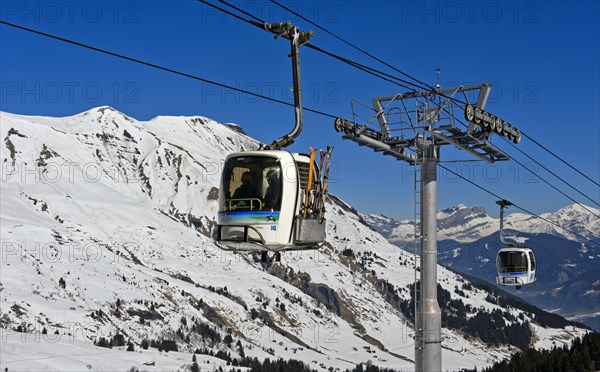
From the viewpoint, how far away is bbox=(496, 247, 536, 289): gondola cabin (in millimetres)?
54781

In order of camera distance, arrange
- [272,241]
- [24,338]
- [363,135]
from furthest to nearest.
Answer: [24,338] < [363,135] < [272,241]

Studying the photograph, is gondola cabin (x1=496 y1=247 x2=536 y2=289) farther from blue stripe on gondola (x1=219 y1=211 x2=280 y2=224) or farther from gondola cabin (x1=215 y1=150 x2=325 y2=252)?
blue stripe on gondola (x1=219 y1=211 x2=280 y2=224)

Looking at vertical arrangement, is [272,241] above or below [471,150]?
below

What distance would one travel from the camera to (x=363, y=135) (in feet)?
99.0

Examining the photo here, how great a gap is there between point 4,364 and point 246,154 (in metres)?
156

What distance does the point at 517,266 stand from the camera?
5516 cm

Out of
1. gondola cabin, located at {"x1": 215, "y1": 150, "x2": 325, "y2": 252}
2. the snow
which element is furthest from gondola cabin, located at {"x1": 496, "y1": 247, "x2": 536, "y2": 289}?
the snow

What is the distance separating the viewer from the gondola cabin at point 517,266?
5478 cm

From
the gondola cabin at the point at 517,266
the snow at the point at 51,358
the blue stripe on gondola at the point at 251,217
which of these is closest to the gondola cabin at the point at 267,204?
the blue stripe on gondola at the point at 251,217

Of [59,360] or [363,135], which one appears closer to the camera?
[363,135]

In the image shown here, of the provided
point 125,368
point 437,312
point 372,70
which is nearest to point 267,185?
point 372,70

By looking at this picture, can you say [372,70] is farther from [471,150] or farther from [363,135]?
[471,150]

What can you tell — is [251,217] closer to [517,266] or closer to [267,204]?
[267,204]

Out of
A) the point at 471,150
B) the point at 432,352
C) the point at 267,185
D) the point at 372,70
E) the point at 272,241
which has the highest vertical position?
the point at 372,70
